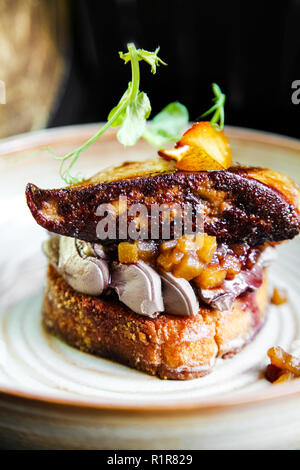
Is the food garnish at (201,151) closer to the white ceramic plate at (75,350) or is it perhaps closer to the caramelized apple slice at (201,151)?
the caramelized apple slice at (201,151)

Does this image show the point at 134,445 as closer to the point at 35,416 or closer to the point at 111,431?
the point at 111,431

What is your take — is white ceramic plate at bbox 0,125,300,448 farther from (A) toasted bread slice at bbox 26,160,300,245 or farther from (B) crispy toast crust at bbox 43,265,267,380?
(A) toasted bread slice at bbox 26,160,300,245

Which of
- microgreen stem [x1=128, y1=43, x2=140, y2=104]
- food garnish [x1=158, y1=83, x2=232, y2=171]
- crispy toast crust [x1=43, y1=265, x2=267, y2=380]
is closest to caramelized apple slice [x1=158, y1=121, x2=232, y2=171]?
food garnish [x1=158, y1=83, x2=232, y2=171]

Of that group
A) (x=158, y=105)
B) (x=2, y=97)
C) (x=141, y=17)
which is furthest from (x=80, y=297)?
(x=141, y=17)

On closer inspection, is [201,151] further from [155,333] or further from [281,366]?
[281,366]

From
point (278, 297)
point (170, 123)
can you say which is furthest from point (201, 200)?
point (170, 123)

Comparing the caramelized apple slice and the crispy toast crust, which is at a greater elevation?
the caramelized apple slice
